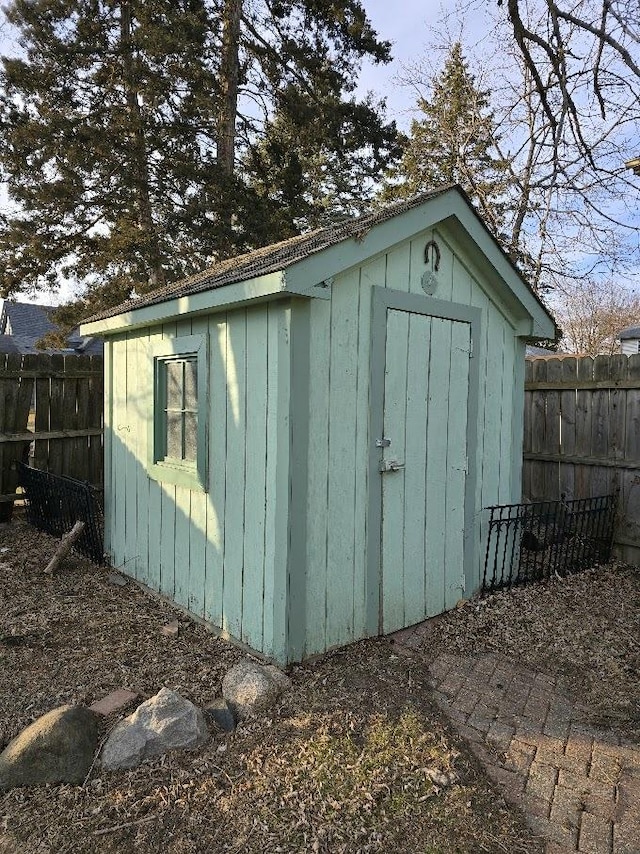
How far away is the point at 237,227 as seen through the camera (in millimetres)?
10344

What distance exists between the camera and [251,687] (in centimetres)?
288

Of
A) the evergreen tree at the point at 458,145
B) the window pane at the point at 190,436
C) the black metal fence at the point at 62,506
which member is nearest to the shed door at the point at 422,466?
the window pane at the point at 190,436

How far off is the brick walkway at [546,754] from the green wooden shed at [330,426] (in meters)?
0.79

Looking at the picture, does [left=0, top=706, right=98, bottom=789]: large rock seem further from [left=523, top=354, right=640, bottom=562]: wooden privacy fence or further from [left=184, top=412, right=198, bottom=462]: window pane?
[left=523, top=354, right=640, bottom=562]: wooden privacy fence

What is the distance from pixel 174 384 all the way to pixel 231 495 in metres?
1.14

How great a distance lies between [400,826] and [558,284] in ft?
44.4

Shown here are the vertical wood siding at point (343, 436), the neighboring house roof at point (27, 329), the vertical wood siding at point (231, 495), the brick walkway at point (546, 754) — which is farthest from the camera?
the neighboring house roof at point (27, 329)

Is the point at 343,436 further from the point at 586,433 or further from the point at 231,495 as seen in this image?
the point at 586,433

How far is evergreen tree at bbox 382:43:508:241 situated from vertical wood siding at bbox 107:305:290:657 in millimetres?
10326

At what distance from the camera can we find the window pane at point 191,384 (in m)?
4.00

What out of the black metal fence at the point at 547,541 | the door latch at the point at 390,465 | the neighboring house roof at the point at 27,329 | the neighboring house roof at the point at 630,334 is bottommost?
the black metal fence at the point at 547,541

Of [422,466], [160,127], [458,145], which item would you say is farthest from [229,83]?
[422,466]

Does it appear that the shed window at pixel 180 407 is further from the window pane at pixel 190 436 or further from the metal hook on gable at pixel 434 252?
the metal hook on gable at pixel 434 252

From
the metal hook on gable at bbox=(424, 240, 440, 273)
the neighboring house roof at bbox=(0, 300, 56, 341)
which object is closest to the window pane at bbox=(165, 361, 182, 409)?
the metal hook on gable at bbox=(424, 240, 440, 273)
